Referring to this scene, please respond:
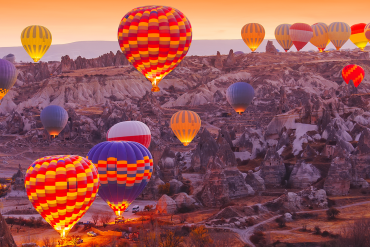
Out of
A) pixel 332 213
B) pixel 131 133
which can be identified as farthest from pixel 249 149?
pixel 332 213

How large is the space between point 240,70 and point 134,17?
90222 millimetres

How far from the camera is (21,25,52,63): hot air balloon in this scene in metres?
98.1

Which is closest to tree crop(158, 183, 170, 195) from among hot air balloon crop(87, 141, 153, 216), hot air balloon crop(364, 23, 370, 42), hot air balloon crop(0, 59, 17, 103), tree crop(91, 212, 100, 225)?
hot air balloon crop(87, 141, 153, 216)

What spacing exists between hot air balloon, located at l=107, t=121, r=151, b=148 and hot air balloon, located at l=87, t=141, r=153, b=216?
38.8 feet

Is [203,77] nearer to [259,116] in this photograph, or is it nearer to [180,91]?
[180,91]

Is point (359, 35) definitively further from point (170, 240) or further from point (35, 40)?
point (170, 240)

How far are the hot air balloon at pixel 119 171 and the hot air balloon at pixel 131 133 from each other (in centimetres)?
1181

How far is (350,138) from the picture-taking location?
5116 centimetres

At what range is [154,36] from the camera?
138 feet

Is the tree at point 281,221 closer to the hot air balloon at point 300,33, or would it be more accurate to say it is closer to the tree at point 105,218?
the tree at point 105,218

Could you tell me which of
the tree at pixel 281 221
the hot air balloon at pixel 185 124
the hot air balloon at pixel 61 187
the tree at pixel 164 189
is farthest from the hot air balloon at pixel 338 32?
the hot air balloon at pixel 61 187

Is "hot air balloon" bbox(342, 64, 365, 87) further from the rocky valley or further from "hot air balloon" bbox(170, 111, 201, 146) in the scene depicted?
"hot air balloon" bbox(170, 111, 201, 146)

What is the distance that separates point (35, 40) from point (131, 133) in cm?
5524

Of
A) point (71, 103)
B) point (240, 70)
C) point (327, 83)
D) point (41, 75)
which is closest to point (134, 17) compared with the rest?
point (71, 103)
